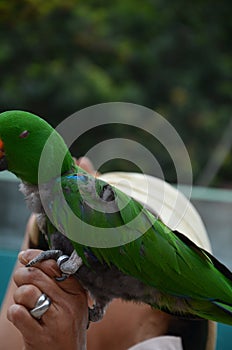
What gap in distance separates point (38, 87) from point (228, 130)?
42.0 inches

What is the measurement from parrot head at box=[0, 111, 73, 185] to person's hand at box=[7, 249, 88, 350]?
111 millimetres

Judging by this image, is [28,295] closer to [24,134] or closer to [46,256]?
[46,256]

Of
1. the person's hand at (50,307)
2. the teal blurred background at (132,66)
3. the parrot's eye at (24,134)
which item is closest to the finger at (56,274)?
the person's hand at (50,307)

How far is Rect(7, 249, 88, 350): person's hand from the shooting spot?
72cm

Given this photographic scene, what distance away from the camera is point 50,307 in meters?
0.73

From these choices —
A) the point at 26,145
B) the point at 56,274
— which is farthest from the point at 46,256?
the point at 26,145

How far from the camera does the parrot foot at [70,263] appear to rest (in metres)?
0.68

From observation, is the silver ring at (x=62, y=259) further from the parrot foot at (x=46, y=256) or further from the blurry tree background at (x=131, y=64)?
the blurry tree background at (x=131, y=64)

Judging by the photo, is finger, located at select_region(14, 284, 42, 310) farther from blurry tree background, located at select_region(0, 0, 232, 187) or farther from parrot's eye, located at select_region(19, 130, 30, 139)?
blurry tree background, located at select_region(0, 0, 232, 187)

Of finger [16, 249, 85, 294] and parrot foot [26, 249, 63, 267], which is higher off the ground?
parrot foot [26, 249, 63, 267]

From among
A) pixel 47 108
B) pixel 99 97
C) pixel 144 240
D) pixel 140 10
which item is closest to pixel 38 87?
pixel 47 108

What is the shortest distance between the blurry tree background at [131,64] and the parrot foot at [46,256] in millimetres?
2500

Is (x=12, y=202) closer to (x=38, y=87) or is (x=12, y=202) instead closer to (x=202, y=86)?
(x=38, y=87)

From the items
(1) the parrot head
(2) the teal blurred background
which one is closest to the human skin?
(1) the parrot head
